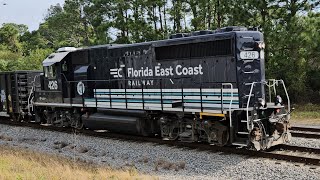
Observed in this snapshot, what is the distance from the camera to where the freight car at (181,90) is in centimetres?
1011

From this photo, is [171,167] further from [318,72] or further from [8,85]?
[318,72]

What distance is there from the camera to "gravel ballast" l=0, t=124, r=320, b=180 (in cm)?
820

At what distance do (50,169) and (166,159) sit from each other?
2.96 meters

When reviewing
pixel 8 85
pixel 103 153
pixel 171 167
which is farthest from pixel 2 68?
pixel 171 167

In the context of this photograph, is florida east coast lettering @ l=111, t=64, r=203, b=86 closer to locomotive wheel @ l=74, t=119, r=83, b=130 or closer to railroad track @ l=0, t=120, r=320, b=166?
railroad track @ l=0, t=120, r=320, b=166

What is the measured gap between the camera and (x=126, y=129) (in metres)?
13.1

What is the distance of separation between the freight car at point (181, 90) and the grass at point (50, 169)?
3073 mm

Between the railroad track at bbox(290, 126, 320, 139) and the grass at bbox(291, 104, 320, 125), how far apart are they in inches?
100

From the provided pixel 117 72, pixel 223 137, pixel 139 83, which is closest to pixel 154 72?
pixel 139 83

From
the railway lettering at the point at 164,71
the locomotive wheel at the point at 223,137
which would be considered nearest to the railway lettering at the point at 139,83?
the railway lettering at the point at 164,71

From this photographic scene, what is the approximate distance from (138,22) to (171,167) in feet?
58.8

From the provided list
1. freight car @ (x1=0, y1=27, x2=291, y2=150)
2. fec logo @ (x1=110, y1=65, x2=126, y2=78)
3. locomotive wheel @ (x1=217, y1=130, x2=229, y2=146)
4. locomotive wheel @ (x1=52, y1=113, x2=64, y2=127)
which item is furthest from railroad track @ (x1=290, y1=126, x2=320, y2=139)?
locomotive wheel @ (x1=52, y1=113, x2=64, y2=127)

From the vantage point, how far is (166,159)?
9922 millimetres

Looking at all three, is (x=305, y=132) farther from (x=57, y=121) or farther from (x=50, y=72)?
(x=50, y=72)
